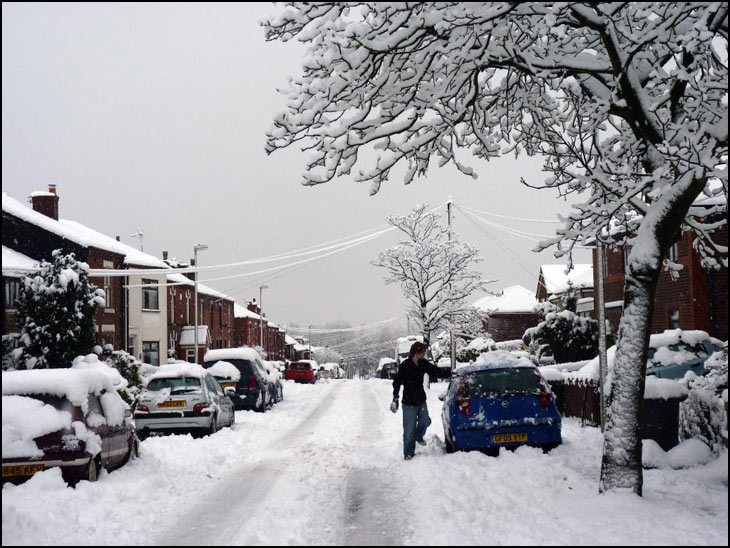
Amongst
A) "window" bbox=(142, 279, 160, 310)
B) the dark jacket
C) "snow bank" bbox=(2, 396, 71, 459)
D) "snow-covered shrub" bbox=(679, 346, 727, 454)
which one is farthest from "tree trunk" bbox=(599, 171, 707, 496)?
"window" bbox=(142, 279, 160, 310)

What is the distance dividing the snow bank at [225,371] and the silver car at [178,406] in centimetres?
626

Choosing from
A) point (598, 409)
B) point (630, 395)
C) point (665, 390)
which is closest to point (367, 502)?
point (630, 395)

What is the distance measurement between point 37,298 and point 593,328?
18.2 metres

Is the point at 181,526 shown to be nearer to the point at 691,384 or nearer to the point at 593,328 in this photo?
the point at 691,384

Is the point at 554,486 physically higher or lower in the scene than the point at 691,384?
lower

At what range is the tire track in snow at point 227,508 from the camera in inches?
250

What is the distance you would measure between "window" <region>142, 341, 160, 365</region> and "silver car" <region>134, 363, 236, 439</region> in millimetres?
28303

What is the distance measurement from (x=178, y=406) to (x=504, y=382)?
727 cm

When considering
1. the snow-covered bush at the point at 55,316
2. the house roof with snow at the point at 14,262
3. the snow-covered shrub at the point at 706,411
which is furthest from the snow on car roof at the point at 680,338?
the house roof with snow at the point at 14,262

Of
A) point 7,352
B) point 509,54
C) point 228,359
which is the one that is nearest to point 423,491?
point 509,54

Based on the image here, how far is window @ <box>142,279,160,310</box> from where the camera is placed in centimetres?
4307

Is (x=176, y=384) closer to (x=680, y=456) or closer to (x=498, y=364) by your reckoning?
(x=498, y=364)

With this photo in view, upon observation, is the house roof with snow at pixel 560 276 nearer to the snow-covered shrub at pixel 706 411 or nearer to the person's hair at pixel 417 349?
the person's hair at pixel 417 349

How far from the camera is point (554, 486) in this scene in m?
8.02
